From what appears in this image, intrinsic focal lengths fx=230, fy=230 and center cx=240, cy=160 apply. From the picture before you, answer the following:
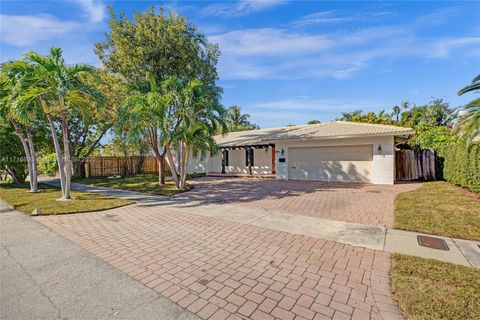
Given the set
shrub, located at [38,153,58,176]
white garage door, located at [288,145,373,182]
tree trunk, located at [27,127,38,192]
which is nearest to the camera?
tree trunk, located at [27,127,38,192]

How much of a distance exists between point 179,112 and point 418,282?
1028cm

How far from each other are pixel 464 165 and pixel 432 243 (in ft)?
25.0

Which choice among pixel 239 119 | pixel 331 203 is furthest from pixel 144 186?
pixel 239 119

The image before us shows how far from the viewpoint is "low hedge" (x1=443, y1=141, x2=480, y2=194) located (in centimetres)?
864

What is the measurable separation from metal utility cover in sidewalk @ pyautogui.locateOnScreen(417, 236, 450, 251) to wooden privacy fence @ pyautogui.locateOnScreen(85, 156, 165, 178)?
77.6ft

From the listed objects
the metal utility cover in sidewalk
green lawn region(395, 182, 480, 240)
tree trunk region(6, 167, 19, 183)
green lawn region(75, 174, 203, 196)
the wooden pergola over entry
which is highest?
the wooden pergola over entry

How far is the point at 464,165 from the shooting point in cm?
976

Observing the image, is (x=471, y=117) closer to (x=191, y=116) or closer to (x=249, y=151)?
(x=191, y=116)

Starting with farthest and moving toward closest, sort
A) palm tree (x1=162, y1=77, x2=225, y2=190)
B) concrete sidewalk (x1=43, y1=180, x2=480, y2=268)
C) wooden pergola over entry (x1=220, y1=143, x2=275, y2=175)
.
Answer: wooden pergola over entry (x1=220, y1=143, x2=275, y2=175)
palm tree (x1=162, y1=77, x2=225, y2=190)
concrete sidewalk (x1=43, y1=180, x2=480, y2=268)

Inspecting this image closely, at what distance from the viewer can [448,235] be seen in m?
5.16

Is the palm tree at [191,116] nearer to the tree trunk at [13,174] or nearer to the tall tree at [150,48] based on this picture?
the tall tree at [150,48]

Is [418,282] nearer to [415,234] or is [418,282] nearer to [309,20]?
[415,234]

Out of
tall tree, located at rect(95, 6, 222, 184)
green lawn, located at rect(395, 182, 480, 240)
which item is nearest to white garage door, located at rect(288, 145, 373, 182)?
green lawn, located at rect(395, 182, 480, 240)

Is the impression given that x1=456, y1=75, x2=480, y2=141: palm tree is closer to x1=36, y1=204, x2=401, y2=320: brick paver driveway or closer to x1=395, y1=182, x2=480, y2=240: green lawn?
x1=395, y1=182, x2=480, y2=240: green lawn
